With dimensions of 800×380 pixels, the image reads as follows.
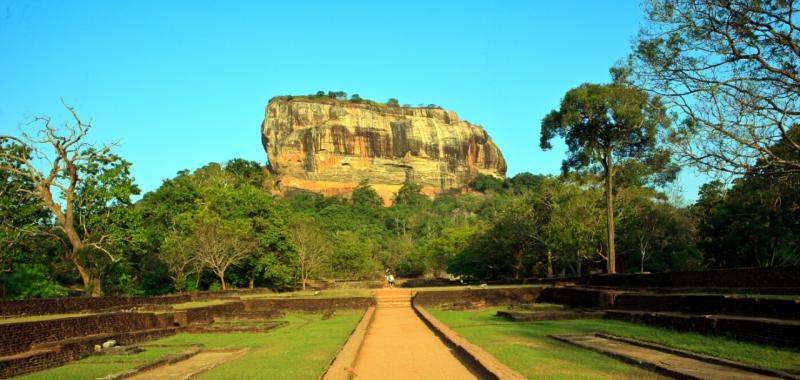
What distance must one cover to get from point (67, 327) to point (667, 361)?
436 inches

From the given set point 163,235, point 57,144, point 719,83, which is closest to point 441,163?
point 163,235

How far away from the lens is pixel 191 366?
9156 mm

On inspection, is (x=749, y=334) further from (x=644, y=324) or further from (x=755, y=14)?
(x=755, y=14)

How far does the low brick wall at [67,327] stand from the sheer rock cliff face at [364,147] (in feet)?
341

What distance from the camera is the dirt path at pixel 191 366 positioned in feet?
26.9

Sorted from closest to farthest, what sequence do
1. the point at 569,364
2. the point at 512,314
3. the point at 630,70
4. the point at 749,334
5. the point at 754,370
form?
the point at 754,370 → the point at 569,364 → the point at 749,334 → the point at 630,70 → the point at 512,314

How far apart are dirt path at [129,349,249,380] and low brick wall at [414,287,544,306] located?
495 inches

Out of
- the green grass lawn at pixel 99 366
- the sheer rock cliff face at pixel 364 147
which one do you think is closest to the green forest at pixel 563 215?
the green grass lawn at pixel 99 366

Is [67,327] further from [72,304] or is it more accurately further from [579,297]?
[579,297]

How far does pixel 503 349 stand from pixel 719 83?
634cm

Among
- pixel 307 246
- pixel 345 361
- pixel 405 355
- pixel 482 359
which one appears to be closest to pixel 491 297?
pixel 405 355

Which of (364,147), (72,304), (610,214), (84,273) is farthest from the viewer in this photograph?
(364,147)

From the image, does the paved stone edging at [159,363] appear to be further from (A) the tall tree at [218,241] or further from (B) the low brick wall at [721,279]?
(A) the tall tree at [218,241]

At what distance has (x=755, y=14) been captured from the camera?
9969 mm
